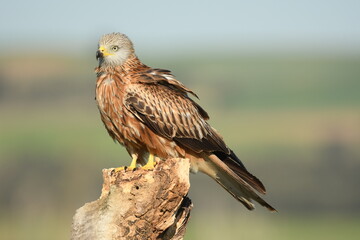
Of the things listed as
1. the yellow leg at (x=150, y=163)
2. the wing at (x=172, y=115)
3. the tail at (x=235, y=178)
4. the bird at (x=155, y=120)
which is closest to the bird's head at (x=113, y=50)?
the bird at (x=155, y=120)

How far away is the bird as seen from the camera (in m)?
13.7

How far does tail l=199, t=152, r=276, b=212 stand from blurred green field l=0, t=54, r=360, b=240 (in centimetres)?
5485

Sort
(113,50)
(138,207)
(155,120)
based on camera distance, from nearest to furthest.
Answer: (138,207)
(155,120)
(113,50)

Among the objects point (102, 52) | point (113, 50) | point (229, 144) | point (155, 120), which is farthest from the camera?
point (229, 144)

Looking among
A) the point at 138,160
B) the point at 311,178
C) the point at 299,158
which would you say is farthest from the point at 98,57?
the point at 299,158

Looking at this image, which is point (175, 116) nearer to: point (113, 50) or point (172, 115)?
point (172, 115)

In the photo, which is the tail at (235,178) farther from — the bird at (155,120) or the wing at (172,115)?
the wing at (172,115)

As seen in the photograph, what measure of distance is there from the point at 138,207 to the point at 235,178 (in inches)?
131

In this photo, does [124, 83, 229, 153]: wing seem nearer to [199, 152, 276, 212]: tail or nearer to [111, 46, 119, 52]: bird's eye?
[199, 152, 276, 212]: tail

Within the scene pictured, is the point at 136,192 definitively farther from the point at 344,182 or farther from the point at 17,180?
the point at 344,182

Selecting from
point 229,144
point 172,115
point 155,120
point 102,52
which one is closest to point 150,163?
point 155,120

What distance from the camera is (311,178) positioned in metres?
106

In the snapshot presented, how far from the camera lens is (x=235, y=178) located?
13.8 m

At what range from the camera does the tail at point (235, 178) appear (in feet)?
44.9
